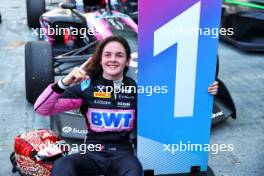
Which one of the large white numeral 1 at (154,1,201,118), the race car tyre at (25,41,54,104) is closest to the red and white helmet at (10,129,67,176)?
the large white numeral 1 at (154,1,201,118)

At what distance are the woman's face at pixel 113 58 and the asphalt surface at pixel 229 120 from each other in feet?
3.41

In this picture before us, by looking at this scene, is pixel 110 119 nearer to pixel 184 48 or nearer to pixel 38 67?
pixel 184 48

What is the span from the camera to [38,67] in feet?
11.4

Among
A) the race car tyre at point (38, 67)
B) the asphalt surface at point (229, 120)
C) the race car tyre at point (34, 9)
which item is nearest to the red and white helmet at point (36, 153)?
the asphalt surface at point (229, 120)

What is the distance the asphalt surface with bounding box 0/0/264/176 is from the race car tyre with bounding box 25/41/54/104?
0.79ft

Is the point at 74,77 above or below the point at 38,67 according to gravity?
above

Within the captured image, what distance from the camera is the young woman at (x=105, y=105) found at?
2.12 meters

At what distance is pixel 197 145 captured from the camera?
223 centimetres

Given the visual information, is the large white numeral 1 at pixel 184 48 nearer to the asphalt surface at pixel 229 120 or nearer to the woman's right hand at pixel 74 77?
the woman's right hand at pixel 74 77

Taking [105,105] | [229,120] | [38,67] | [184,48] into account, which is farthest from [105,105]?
[229,120]

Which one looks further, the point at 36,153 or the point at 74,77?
the point at 36,153

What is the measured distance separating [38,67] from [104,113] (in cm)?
150

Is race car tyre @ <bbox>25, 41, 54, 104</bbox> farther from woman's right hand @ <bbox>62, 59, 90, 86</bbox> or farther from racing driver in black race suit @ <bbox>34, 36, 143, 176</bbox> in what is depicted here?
woman's right hand @ <bbox>62, 59, 90, 86</bbox>

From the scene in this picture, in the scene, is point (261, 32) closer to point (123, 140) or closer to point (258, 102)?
point (258, 102)
